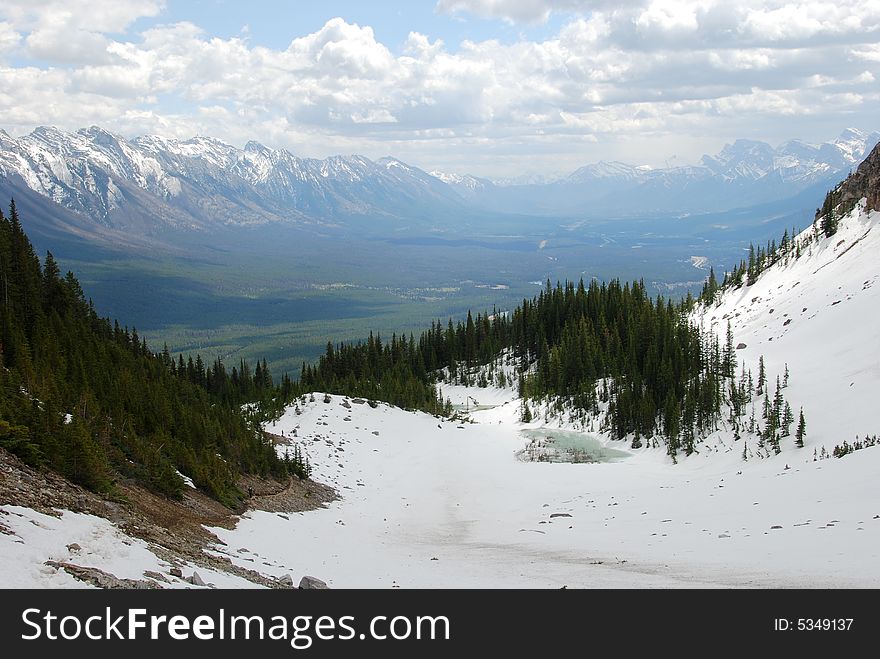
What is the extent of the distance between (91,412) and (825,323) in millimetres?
67580

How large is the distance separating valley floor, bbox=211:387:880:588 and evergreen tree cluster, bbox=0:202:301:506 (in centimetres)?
421

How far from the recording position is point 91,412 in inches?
1083

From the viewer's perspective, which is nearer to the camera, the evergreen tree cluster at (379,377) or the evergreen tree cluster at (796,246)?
the evergreen tree cluster at (379,377)

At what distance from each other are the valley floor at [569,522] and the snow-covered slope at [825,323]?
7.31 metres

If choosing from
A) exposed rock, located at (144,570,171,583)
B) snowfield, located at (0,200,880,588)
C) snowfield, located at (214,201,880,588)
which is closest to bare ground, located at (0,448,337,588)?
snowfield, located at (0,200,880,588)

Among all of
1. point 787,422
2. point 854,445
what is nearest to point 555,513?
point 854,445

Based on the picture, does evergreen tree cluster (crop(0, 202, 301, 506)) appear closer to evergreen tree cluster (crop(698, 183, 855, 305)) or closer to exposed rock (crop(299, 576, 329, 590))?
exposed rock (crop(299, 576, 329, 590))

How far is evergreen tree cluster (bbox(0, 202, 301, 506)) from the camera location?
1970 cm

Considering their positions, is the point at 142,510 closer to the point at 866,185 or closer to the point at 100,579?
the point at 100,579

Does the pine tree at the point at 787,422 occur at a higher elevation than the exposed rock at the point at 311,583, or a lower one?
lower

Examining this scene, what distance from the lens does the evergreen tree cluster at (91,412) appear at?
19.7 m

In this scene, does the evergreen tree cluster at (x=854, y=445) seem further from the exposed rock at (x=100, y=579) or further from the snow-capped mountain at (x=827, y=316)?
the exposed rock at (x=100, y=579)

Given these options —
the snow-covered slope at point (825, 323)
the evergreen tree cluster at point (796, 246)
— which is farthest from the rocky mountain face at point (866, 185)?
the snow-covered slope at point (825, 323)
